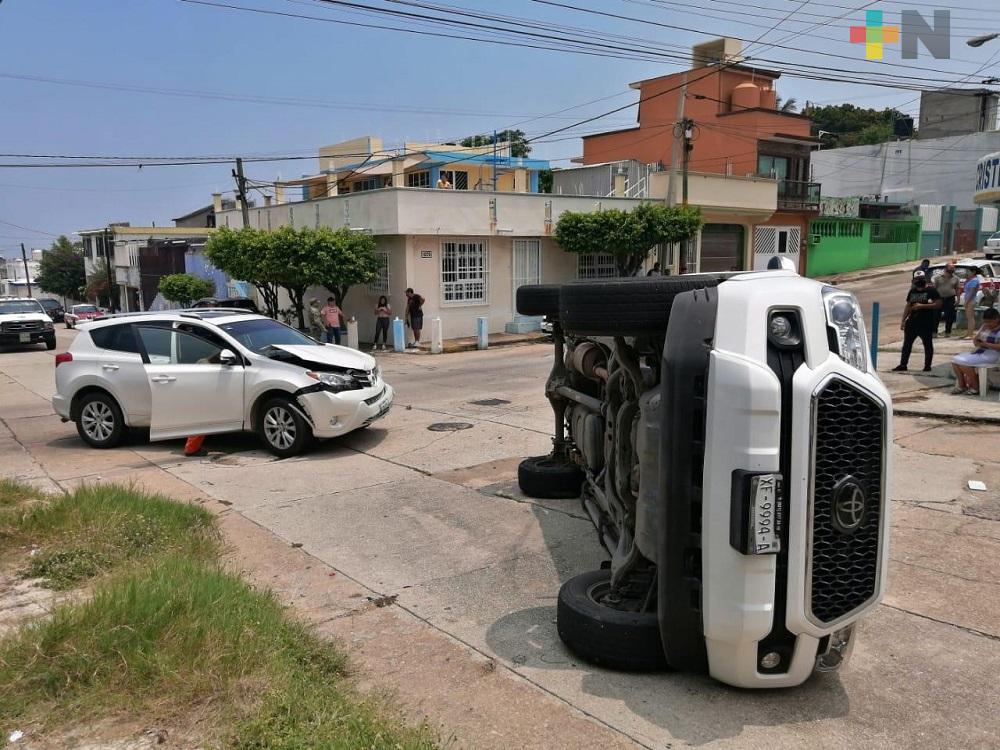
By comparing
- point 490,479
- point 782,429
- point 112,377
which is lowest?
point 490,479

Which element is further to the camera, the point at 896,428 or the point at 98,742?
the point at 896,428

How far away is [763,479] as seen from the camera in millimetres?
3127

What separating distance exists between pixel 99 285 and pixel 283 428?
194 feet

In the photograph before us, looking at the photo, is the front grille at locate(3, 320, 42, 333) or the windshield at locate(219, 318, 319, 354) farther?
the front grille at locate(3, 320, 42, 333)

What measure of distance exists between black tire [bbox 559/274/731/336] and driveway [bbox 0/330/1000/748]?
1.66 metres

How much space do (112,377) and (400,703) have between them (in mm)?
7311

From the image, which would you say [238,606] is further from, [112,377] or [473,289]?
[473,289]

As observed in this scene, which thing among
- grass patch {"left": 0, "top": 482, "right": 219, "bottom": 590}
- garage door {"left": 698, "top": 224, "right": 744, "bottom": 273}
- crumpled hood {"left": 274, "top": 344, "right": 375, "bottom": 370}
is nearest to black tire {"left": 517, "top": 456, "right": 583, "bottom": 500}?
grass patch {"left": 0, "top": 482, "right": 219, "bottom": 590}

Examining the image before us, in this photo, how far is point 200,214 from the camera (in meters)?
71.6

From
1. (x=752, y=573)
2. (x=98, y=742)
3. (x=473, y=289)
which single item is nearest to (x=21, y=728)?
(x=98, y=742)

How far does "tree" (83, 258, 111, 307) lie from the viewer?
60781 mm

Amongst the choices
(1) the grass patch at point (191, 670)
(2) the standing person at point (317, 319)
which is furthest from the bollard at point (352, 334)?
(1) the grass patch at point (191, 670)


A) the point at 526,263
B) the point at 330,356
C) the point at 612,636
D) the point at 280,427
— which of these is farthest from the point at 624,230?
the point at 612,636

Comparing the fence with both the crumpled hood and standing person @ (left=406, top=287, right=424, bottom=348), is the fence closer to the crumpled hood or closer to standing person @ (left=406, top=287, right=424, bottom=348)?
standing person @ (left=406, top=287, right=424, bottom=348)
